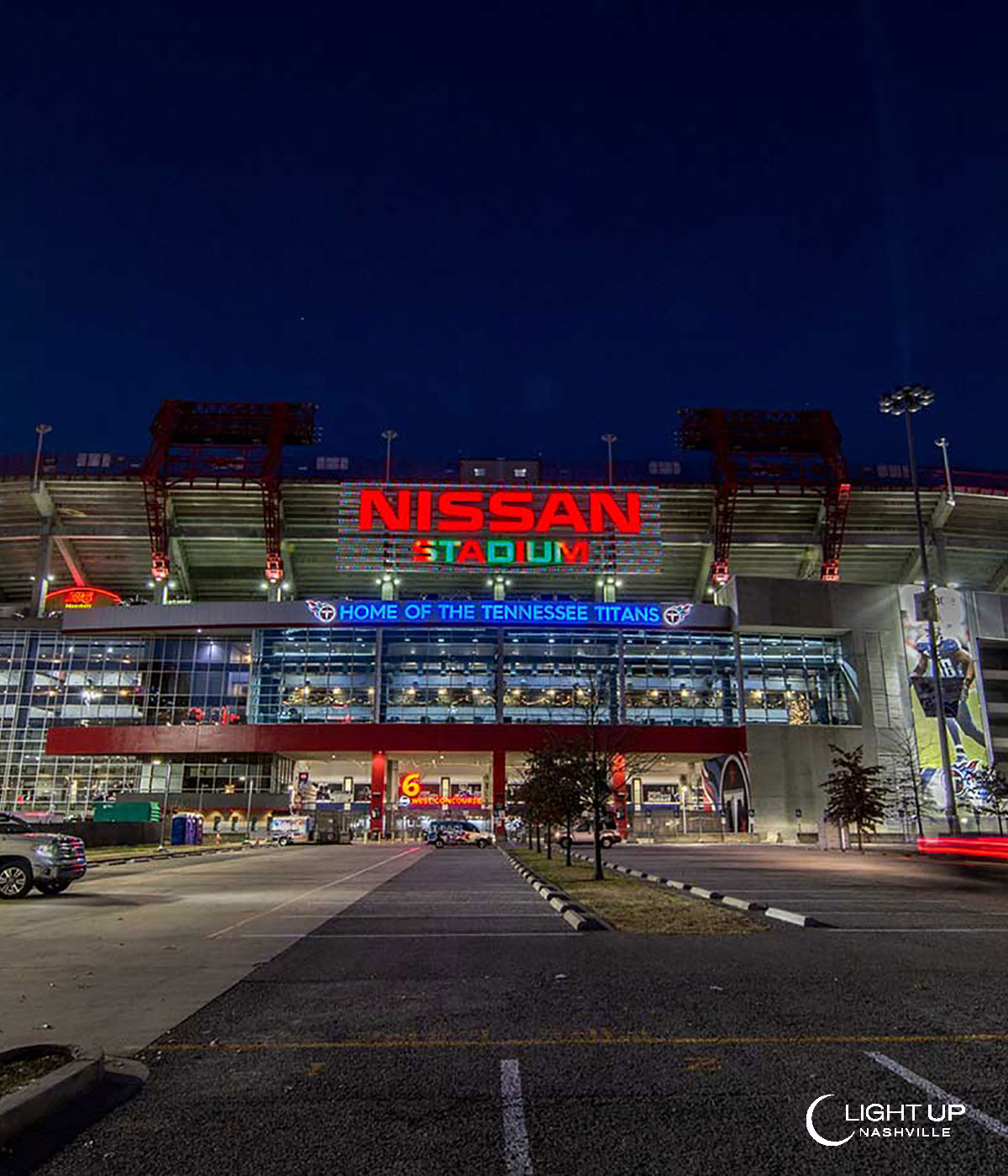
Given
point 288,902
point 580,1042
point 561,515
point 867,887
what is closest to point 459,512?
point 561,515

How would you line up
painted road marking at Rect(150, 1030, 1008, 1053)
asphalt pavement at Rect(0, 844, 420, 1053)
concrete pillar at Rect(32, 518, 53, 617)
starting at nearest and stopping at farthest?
painted road marking at Rect(150, 1030, 1008, 1053) → asphalt pavement at Rect(0, 844, 420, 1053) → concrete pillar at Rect(32, 518, 53, 617)

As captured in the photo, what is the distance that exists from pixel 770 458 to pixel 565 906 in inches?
2513

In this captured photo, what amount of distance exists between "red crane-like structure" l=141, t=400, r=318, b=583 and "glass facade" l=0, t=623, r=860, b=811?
849cm

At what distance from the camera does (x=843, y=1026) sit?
6.66m

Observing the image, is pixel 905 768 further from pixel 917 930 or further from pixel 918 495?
pixel 917 930

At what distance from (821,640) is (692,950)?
217 ft

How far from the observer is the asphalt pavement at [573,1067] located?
166 inches

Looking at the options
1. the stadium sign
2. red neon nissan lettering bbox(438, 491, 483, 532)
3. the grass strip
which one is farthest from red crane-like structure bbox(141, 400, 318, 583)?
the grass strip

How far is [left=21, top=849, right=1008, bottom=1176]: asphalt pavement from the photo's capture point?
4.23 m

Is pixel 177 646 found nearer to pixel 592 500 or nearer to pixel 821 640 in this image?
pixel 592 500

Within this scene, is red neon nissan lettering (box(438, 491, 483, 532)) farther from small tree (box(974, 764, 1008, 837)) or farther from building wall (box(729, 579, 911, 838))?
small tree (box(974, 764, 1008, 837))

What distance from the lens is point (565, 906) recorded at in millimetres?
15898

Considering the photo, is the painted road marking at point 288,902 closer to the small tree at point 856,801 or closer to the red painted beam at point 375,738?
the small tree at point 856,801

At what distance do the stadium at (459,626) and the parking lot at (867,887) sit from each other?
35613 mm
